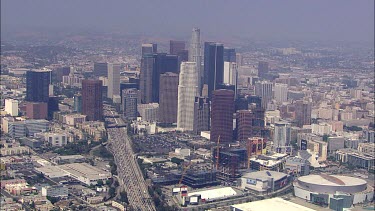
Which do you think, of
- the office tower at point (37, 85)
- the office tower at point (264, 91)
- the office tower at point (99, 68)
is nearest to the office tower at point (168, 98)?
the office tower at point (99, 68)

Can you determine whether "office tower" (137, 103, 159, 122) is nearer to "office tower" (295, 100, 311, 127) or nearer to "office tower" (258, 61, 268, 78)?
"office tower" (258, 61, 268, 78)

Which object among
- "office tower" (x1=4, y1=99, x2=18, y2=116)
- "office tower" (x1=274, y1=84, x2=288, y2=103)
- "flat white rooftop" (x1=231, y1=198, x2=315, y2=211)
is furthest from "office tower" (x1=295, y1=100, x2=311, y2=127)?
"office tower" (x1=4, y1=99, x2=18, y2=116)

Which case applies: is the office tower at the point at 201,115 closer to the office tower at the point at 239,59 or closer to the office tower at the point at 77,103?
the office tower at the point at 239,59

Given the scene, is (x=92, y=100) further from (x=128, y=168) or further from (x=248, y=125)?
(x=128, y=168)

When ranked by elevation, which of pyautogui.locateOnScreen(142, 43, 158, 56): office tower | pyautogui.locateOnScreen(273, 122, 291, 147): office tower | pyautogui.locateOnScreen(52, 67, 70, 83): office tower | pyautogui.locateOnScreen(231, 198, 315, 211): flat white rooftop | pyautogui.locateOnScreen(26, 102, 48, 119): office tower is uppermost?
pyautogui.locateOnScreen(142, 43, 158, 56): office tower

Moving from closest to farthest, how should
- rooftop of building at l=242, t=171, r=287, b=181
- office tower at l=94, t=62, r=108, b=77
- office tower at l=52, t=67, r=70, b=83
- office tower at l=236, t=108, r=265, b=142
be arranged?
rooftop of building at l=242, t=171, r=287, b=181, office tower at l=236, t=108, r=265, b=142, office tower at l=94, t=62, r=108, b=77, office tower at l=52, t=67, r=70, b=83

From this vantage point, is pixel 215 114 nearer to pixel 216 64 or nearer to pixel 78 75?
pixel 216 64
